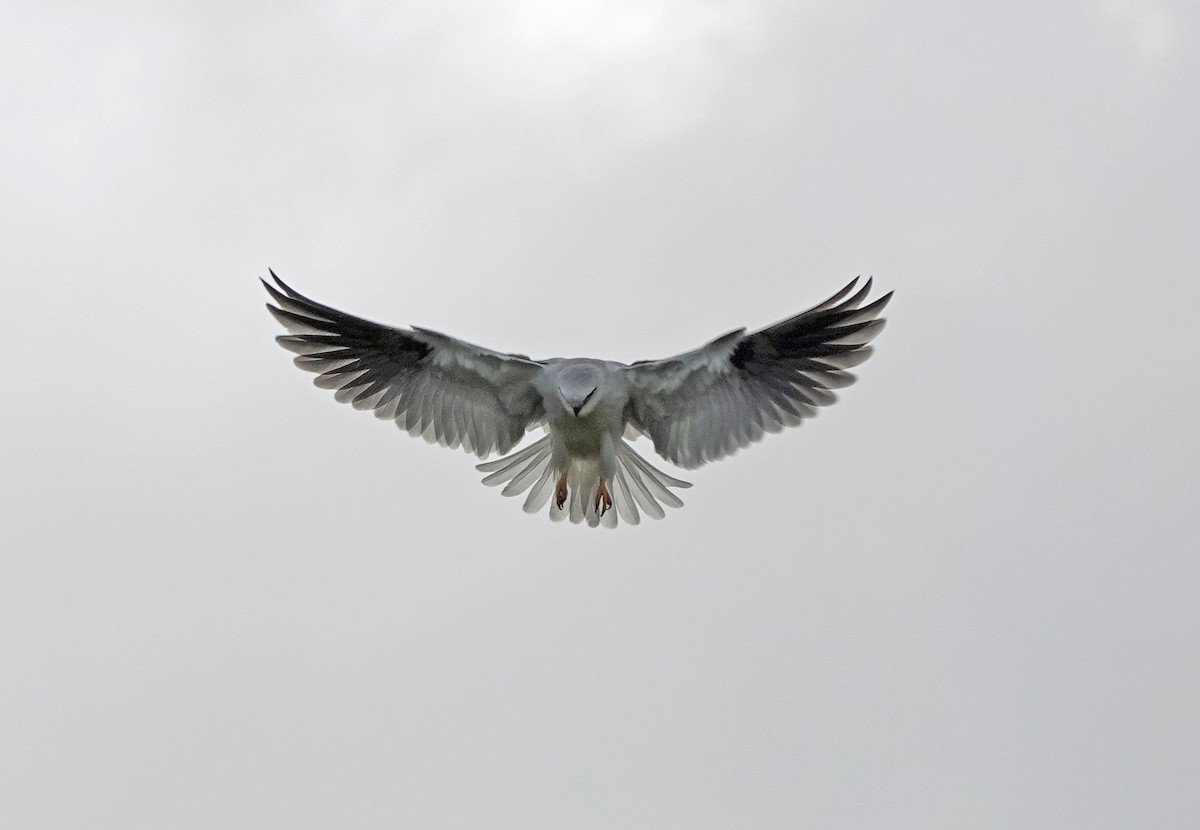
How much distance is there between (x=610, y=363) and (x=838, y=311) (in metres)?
1.95

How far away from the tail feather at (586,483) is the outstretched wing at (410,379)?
0.68ft

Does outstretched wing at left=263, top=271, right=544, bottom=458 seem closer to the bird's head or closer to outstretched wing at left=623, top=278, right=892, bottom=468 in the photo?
the bird's head

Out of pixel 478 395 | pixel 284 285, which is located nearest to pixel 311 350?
pixel 284 285

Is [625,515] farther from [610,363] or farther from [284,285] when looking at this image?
[284,285]

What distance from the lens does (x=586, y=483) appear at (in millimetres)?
15703

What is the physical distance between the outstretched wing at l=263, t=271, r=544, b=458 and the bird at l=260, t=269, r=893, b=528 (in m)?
0.01

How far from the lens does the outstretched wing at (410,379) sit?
15.5m

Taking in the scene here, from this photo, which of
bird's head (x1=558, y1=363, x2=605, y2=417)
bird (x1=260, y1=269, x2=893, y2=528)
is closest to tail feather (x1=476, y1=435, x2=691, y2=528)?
bird (x1=260, y1=269, x2=893, y2=528)

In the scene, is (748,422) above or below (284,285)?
below

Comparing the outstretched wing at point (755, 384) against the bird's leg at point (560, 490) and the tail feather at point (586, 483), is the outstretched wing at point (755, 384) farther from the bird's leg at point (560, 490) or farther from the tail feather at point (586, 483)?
the bird's leg at point (560, 490)

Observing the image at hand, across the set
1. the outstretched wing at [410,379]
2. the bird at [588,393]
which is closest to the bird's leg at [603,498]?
the bird at [588,393]

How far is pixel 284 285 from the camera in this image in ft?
51.9

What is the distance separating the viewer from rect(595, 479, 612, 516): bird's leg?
15492mm

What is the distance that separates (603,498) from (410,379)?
201 centimetres
